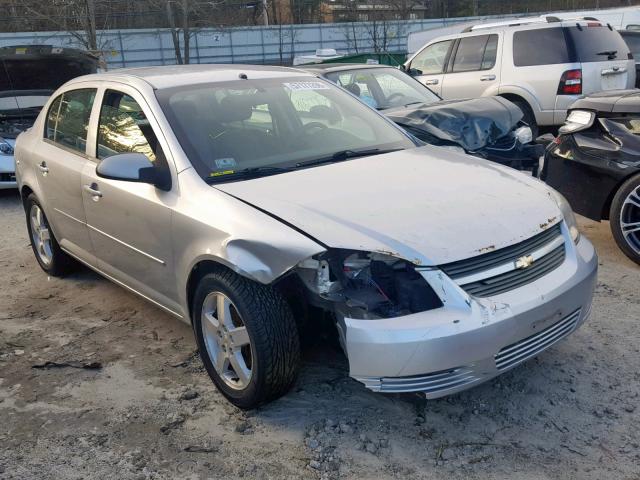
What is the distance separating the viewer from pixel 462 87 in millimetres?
10008

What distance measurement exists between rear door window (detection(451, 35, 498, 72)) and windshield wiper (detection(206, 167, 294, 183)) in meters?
7.16

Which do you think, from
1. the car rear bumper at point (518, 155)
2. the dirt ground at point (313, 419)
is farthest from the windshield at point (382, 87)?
the dirt ground at point (313, 419)

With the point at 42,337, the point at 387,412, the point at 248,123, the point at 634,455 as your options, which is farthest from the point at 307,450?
the point at 42,337

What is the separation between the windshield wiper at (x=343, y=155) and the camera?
368 centimetres

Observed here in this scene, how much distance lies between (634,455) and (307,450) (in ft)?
4.57

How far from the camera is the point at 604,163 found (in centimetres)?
487

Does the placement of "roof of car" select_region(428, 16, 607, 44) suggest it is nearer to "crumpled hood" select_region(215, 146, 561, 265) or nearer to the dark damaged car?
the dark damaged car

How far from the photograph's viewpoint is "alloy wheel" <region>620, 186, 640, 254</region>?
15.4ft

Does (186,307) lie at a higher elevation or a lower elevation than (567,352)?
higher

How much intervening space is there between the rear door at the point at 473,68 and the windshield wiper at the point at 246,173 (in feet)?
22.7

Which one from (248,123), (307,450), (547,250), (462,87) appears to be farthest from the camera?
(462,87)

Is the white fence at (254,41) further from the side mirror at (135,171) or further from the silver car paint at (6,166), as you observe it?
the side mirror at (135,171)

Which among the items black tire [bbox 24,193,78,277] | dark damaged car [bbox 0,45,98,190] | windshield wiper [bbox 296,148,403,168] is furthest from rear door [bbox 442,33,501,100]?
black tire [bbox 24,193,78,277]

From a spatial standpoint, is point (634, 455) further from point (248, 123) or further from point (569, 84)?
point (569, 84)
